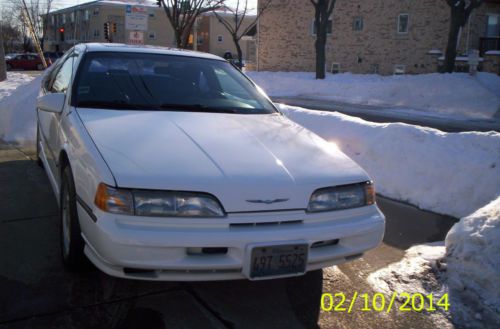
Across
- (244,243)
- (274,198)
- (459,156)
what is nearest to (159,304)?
(244,243)

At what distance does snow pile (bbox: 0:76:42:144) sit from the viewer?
7.72 metres

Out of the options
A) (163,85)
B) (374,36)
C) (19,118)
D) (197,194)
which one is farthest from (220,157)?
(374,36)

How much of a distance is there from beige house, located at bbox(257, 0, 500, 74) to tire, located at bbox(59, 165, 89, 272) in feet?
67.3

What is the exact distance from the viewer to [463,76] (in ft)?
58.6

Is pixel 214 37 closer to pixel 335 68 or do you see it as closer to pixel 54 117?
pixel 335 68

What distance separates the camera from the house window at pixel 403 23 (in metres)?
26.1

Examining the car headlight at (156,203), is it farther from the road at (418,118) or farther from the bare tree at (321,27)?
the bare tree at (321,27)

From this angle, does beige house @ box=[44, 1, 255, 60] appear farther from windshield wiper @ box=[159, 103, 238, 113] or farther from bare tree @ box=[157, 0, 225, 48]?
windshield wiper @ box=[159, 103, 238, 113]

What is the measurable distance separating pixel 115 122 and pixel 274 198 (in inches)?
51.7

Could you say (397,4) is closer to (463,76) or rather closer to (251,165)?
(463,76)

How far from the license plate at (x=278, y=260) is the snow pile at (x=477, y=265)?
1125 mm
